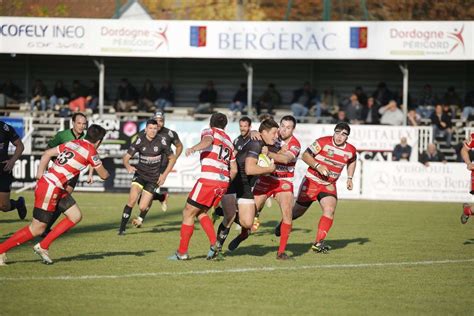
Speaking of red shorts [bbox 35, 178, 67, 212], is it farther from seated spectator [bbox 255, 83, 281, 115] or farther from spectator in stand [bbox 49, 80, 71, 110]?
spectator in stand [bbox 49, 80, 71, 110]

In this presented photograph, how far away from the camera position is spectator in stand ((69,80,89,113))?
31188 mm

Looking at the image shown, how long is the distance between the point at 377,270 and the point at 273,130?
95.5 inches

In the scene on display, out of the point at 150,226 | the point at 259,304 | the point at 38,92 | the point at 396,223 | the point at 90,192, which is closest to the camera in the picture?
the point at 259,304

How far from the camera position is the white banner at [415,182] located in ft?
88.5

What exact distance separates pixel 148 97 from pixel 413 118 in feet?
30.3

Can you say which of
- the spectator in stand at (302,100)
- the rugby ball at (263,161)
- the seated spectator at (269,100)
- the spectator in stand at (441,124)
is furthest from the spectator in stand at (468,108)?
the rugby ball at (263,161)

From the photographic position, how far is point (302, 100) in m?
31.6

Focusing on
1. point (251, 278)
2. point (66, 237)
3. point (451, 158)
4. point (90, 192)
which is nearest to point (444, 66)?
point (451, 158)

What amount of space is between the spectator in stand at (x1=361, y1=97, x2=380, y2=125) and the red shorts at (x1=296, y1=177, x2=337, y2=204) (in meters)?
15.2

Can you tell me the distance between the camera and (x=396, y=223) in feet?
66.0

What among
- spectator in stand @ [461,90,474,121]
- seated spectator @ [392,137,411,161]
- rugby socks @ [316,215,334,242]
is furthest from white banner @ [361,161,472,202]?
rugby socks @ [316,215,334,242]

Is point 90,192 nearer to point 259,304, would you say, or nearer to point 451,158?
A: point 451,158

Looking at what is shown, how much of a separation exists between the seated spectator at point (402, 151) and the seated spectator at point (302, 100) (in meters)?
4.00

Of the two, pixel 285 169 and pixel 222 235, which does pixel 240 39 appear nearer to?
pixel 285 169
